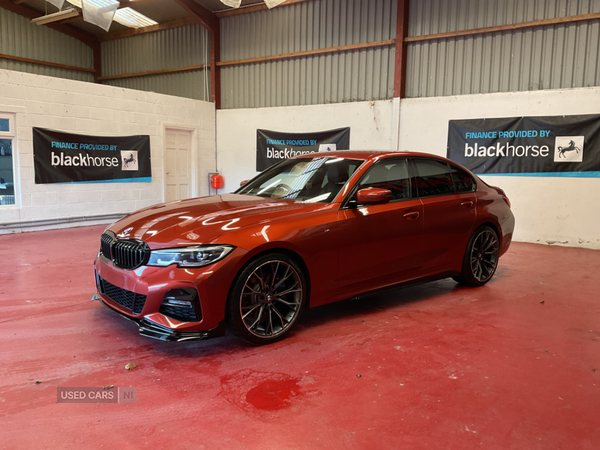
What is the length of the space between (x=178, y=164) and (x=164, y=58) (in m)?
3.74

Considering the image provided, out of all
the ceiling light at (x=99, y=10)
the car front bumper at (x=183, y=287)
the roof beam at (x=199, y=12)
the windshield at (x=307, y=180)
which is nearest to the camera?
the car front bumper at (x=183, y=287)

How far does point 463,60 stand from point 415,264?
6.23m

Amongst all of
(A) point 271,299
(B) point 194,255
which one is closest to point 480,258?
(A) point 271,299

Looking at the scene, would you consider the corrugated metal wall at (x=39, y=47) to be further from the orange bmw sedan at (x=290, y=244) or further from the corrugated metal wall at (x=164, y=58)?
the orange bmw sedan at (x=290, y=244)

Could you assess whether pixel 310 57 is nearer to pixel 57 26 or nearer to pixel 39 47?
pixel 57 26

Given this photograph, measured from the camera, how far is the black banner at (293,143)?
1021 centimetres

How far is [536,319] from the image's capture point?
13.4 ft

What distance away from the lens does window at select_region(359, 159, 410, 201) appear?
3.95 m

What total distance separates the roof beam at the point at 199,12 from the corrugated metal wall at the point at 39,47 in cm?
505

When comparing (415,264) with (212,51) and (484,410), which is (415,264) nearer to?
(484,410)

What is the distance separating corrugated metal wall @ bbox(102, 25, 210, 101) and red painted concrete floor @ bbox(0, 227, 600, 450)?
9.11 m

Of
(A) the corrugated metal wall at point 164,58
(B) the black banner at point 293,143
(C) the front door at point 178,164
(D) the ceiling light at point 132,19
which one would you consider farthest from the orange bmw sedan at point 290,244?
(D) the ceiling light at point 132,19

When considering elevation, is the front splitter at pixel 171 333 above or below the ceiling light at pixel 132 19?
below

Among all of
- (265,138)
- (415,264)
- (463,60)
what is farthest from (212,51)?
(415,264)
